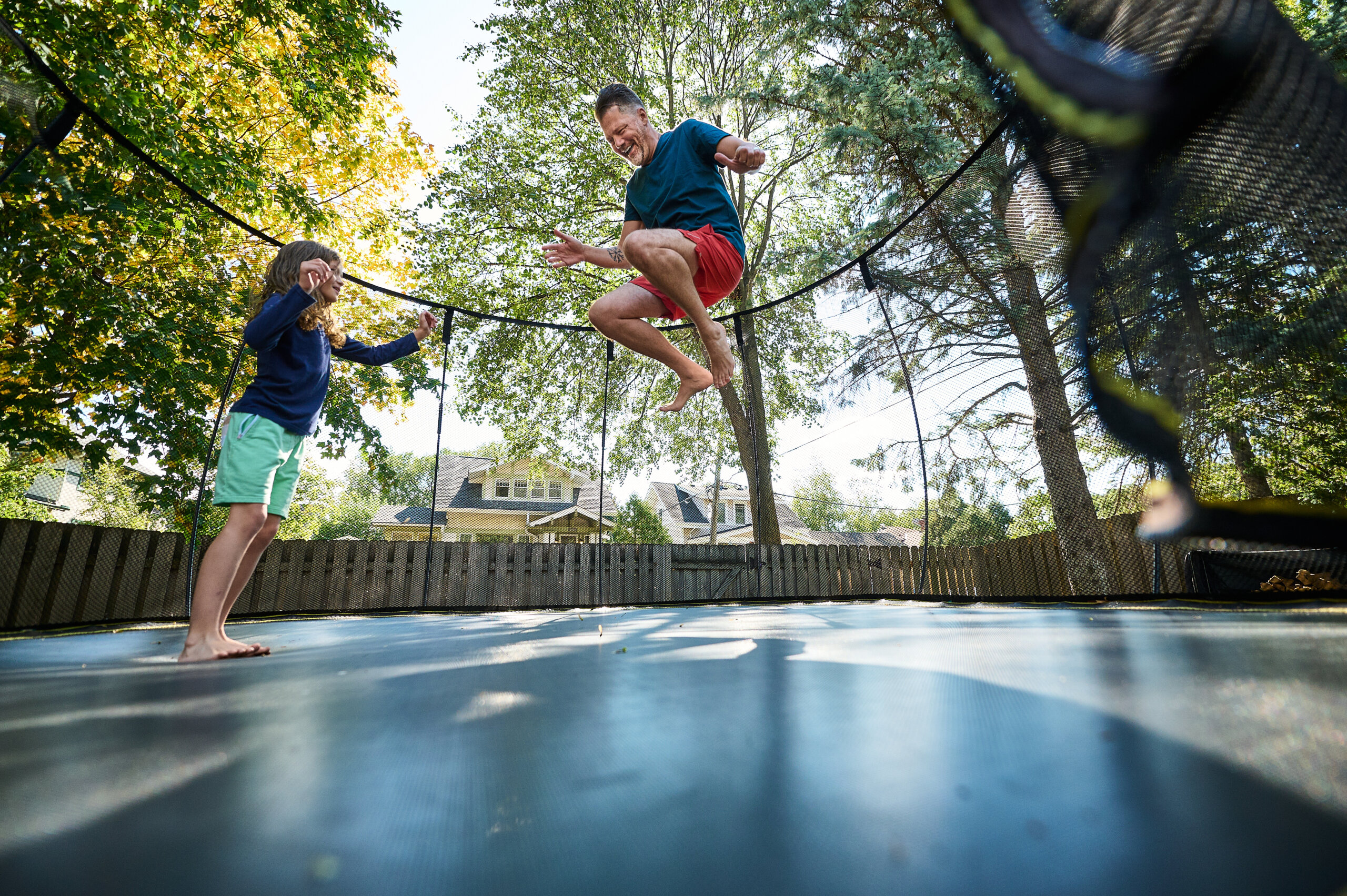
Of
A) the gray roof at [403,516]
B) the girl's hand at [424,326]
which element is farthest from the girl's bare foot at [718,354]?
the gray roof at [403,516]

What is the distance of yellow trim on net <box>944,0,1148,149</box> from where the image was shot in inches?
45.3

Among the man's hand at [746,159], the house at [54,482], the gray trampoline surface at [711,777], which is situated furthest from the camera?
the house at [54,482]

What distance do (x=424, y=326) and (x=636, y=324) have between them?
2.16ft

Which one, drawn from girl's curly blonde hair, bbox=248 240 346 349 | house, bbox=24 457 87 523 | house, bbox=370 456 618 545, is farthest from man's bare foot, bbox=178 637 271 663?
house, bbox=24 457 87 523

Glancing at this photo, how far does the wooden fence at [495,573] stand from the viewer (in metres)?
2.29

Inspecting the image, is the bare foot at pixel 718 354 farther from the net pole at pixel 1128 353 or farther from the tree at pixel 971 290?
the net pole at pixel 1128 353

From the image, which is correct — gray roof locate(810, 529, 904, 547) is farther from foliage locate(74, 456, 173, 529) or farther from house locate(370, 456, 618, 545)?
foliage locate(74, 456, 173, 529)

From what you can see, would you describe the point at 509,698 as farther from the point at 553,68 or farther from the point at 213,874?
the point at 553,68

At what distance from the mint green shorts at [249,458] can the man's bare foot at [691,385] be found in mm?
1026

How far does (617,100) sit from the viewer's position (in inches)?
69.2

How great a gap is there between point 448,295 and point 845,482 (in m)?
5.23

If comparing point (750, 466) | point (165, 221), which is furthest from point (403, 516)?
point (750, 466)

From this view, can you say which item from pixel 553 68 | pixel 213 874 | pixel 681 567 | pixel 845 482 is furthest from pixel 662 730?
pixel 553 68

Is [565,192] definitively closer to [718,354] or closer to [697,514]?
[718,354]
